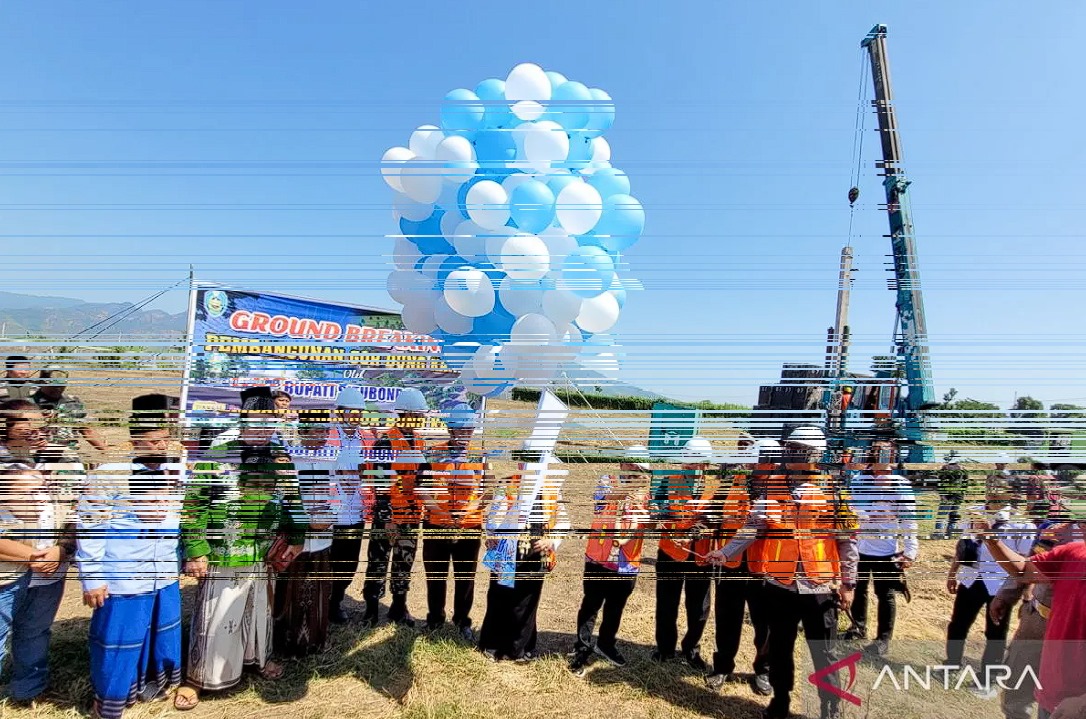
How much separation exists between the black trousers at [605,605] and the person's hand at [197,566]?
2.09 meters

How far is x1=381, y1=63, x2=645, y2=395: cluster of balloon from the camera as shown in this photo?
110 inches

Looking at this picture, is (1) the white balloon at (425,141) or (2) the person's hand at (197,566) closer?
(2) the person's hand at (197,566)

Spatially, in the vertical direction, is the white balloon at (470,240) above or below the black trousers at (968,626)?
above

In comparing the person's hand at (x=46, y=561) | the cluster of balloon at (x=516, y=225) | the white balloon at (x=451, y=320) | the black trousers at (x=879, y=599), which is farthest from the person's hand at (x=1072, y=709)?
the person's hand at (x=46, y=561)

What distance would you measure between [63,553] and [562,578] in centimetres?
341

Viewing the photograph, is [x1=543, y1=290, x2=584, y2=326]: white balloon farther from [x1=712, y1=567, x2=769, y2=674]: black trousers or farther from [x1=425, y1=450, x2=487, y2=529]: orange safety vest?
[x1=712, y1=567, x2=769, y2=674]: black trousers

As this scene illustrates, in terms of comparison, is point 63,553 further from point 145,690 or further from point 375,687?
point 375,687

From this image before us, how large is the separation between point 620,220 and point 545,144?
1.84 feet

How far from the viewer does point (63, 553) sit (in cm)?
264

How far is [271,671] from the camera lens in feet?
10.1

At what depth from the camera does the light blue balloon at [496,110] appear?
3078mm

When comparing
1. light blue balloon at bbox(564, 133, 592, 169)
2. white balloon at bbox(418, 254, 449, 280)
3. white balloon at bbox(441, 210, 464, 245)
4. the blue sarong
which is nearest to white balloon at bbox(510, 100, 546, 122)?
light blue balloon at bbox(564, 133, 592, 169)

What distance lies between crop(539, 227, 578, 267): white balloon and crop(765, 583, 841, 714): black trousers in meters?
2.04

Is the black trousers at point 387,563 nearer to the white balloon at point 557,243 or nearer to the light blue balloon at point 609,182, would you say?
the white balloon at point 557,243
